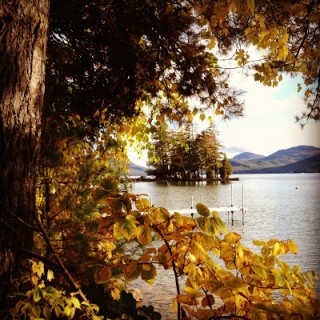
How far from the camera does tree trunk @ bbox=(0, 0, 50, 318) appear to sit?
5.69ft

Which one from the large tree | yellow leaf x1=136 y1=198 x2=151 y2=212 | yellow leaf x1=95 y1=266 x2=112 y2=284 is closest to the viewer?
yellow leaf x1=95 y1=266 x2=112 y2=284

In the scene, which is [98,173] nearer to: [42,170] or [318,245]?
[42,170]

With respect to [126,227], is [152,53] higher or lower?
higher

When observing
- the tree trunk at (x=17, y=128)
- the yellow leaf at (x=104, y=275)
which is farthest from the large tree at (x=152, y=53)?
the yellow leaf at (x=104, y=275)

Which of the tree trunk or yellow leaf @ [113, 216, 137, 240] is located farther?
the tree trunk

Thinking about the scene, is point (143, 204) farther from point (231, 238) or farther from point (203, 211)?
point (231, 238)

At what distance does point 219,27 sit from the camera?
3.85 m

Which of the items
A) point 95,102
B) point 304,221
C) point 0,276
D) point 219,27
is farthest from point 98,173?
point 304,221

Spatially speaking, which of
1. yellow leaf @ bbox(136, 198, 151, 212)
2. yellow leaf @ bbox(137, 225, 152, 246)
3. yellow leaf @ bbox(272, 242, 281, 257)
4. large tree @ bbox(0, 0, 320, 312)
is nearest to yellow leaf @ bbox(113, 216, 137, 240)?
yellow leaf @ bbox(137, 225, 152, 246)

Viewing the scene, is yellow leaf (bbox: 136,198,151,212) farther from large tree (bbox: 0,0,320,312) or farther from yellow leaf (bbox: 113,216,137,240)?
large tree (bbox: 0,0,320,312)

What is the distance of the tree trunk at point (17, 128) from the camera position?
1733 millimetres

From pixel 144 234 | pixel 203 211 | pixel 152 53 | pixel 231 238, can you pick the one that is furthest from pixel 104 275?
pixel 152 53

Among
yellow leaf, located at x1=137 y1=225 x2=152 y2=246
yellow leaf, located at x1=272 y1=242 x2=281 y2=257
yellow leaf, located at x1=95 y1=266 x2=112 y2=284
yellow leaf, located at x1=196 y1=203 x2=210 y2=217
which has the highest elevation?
yellow leaf, located at x1=196 y1=203 x2=210 y2=217

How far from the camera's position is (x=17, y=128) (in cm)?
177
